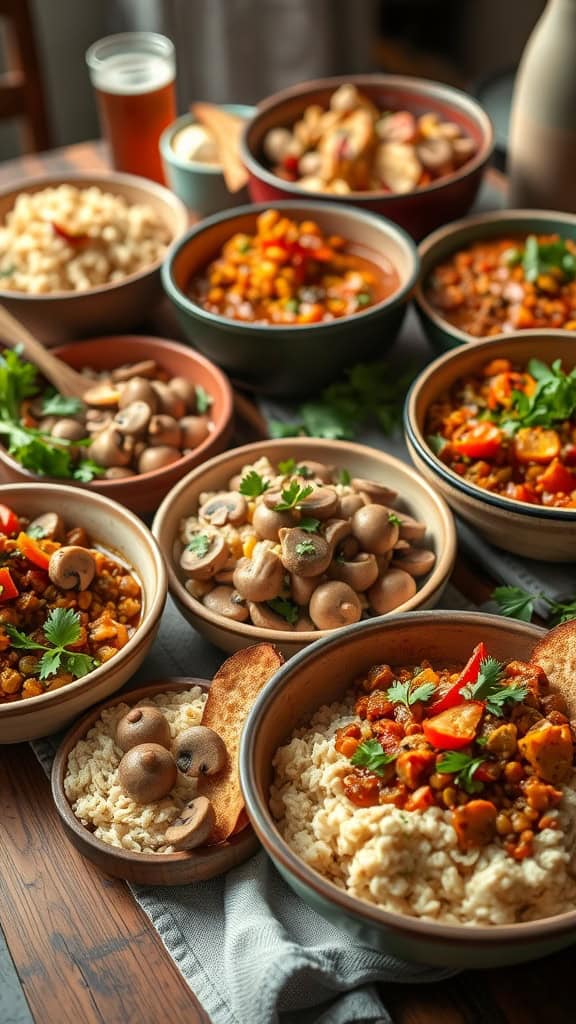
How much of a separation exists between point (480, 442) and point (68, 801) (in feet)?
3.55

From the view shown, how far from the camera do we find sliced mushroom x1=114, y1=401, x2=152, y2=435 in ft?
7.65

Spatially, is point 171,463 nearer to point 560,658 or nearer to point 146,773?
point 146,773

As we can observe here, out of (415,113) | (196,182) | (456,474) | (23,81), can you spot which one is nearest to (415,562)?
(456,474)

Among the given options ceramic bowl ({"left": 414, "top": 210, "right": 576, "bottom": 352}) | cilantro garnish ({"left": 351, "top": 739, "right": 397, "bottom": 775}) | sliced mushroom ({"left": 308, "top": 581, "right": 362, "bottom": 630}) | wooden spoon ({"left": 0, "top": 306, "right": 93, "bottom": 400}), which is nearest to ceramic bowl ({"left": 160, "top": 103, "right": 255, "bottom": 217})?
ceramic bowl ({"left": 414, "top": 210, "right": 576, "bottom": 352})

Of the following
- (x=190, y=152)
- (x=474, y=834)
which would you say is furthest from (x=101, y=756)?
(x=190, y=152)

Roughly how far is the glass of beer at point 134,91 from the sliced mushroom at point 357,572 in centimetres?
182

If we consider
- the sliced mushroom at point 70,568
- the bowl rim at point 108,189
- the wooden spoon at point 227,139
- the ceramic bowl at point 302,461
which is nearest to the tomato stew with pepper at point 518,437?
the ceramic bowl at point 302,461

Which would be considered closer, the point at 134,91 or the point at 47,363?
the point at 47,363

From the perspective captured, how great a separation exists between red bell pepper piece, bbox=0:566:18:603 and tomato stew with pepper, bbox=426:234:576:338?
126 cm

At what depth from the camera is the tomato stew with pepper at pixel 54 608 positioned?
183cm

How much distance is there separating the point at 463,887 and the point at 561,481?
36.4 inches

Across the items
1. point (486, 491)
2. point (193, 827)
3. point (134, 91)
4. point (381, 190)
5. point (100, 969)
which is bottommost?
point (100, 969)

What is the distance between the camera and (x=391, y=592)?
6.34 feet

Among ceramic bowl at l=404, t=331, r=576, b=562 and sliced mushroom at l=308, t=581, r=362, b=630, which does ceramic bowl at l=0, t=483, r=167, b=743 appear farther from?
ceramic bowl at l=404, t=331, r=576, b=562
